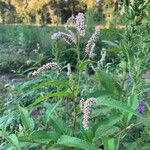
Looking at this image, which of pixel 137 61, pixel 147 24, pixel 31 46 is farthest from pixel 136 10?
pixel 31 46

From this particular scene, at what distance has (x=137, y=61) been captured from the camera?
228cm

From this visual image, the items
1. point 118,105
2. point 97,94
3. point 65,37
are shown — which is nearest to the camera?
point 118,105

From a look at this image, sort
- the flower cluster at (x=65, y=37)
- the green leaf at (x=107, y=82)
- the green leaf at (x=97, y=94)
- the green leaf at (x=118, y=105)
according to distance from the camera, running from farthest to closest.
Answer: the green leaf at (x=107, y=82)
the green leaf at (x=97, y=94)
the flower cluster at (x=65, y=37)
the green leaf at (x=118, y=105)

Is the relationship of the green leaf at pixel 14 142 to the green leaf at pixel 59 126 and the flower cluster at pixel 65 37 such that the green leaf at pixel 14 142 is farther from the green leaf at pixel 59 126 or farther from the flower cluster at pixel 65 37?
the flower cluster at pixel 65 37

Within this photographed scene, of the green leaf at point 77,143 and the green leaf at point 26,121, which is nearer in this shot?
the green leaf at point 77,143

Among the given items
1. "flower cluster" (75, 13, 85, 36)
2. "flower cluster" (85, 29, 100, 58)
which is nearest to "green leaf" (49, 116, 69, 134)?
"flower cluster" (85, 29, 100, 58)

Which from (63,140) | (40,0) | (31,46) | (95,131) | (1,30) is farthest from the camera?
(40,0)

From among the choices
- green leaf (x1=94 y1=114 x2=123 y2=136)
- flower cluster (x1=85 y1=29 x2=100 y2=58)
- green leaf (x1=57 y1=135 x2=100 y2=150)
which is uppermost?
flower cluster (x1=85 y1=29 x2=100 y2=58)

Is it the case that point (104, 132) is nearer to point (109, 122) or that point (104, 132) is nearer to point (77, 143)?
point (109, 122)

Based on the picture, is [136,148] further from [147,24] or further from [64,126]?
[147,24]

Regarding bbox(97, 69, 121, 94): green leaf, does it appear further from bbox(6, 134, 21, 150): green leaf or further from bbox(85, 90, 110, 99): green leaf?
bbox(6, 134, 21, 150): green leaf

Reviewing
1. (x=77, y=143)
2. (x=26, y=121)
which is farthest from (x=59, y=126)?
(x=77, y=143)

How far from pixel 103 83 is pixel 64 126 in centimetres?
23

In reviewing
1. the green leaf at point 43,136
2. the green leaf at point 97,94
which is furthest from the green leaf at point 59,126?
the green leaf at point 97,94
